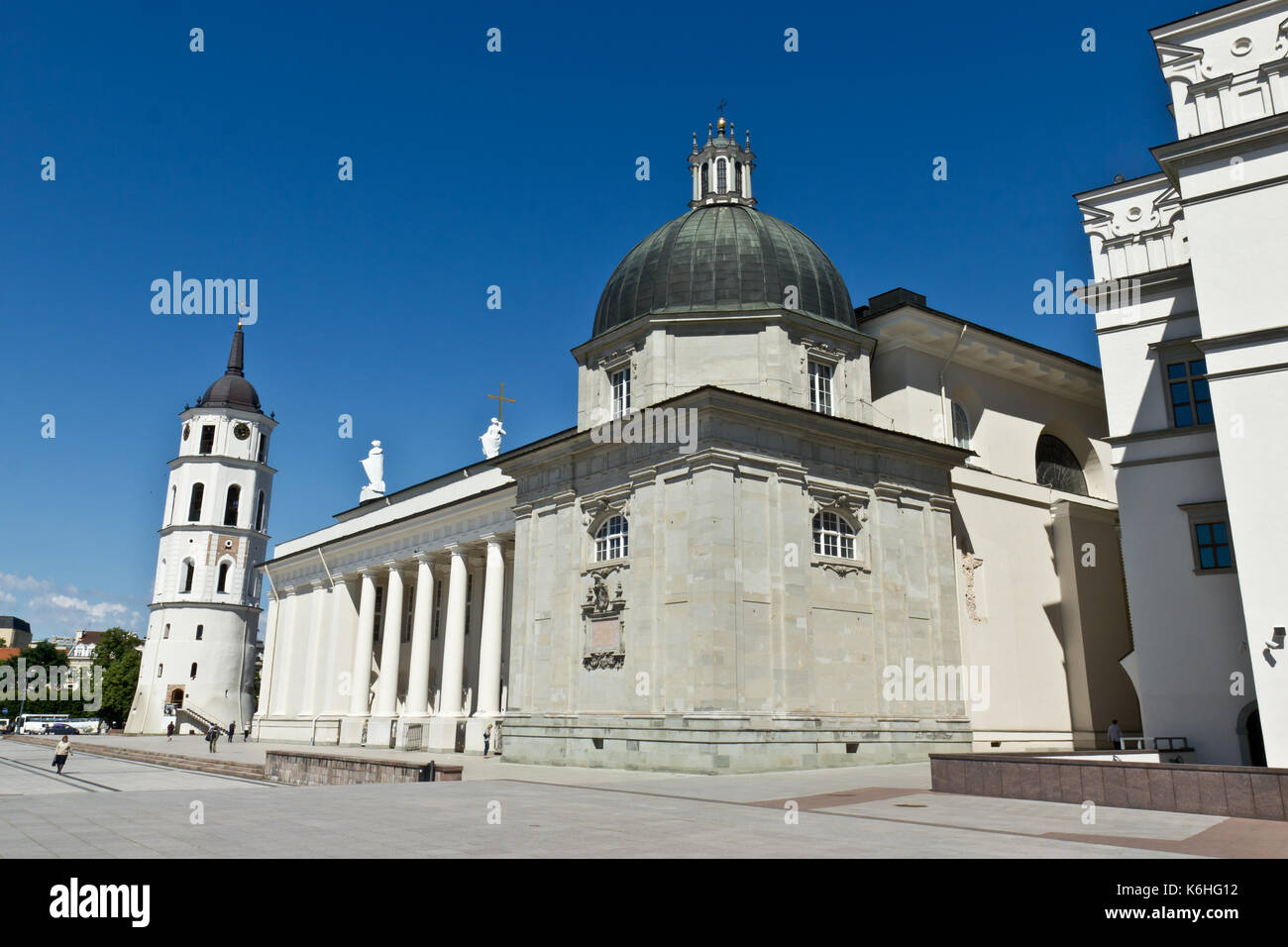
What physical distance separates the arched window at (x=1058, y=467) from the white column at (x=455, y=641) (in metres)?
27.4

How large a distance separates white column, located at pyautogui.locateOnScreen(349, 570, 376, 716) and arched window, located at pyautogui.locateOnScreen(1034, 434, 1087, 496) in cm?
3637

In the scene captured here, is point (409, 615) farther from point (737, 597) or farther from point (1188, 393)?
point (1188, 393)

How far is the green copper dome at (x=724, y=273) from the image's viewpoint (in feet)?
115

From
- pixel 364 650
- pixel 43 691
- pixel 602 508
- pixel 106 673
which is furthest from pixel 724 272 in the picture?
pixel 43 691

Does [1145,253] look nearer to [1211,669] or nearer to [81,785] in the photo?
[1211,669]

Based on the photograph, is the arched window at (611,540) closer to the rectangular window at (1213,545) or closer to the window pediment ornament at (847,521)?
the window pediment ornament at (847,521)

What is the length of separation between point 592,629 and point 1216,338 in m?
20.1

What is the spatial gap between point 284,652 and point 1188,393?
5673 centimetres

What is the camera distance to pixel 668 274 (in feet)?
118

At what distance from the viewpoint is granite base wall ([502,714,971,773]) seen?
27922 mm

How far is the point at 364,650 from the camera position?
5466 cm

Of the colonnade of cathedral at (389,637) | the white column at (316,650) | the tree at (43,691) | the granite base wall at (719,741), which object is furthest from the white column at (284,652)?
the tree at (43,691)
